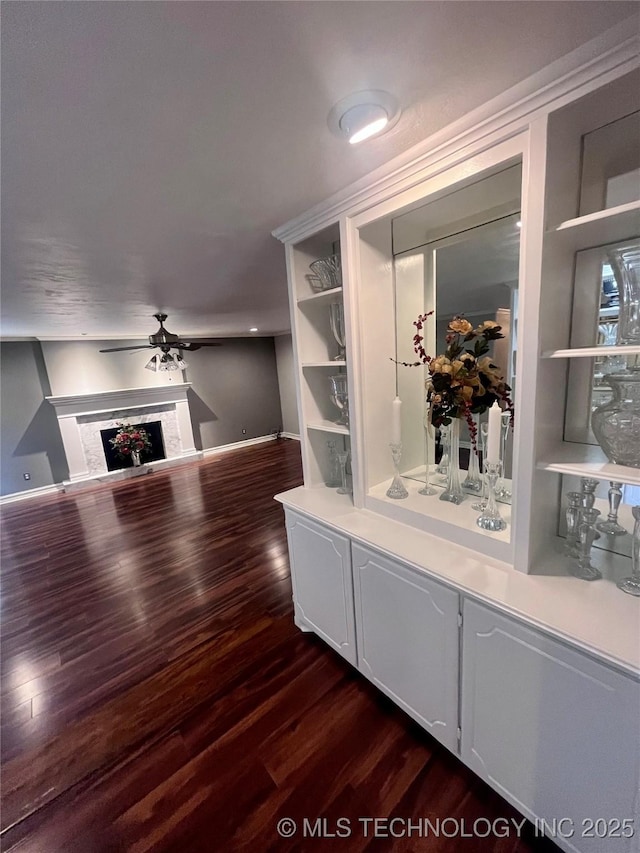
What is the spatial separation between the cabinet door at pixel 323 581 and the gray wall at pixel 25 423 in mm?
5092

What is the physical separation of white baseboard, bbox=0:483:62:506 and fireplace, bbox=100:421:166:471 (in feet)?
2.46

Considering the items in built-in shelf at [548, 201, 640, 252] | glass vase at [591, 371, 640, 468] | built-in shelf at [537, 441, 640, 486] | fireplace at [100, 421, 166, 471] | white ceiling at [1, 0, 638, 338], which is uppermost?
white ceiling at [1, 0, 638, 338]

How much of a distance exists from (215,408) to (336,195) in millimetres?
5826

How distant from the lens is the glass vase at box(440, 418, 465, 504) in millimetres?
1550

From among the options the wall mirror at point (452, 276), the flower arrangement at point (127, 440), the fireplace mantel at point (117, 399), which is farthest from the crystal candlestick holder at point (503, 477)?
the fireplace mantel at point (117, 399)

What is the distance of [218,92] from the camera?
0.80 meters

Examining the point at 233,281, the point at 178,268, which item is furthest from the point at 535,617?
the point at 233,281

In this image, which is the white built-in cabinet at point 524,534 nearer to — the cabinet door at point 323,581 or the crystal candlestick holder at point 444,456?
the cabinet door at point 323,581

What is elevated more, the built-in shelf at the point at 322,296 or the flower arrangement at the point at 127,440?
the built-in shelf at the point at 322,296

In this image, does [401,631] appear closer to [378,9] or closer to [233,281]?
[378,9]

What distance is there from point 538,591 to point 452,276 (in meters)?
1.32

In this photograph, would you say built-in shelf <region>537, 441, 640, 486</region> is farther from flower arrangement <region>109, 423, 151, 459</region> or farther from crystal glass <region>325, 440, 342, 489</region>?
flower arrangement <region>109, 423, 151, 459</region>

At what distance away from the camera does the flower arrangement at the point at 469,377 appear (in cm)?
130

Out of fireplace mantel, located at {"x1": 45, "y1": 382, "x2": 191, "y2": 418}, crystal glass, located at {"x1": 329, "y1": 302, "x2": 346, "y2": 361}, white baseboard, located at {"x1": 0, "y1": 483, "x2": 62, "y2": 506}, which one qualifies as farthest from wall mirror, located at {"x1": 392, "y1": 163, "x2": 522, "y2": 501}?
white baseboard, located at {"x1": 0, "y1": 483, "x2": 62, "y2": 506}
